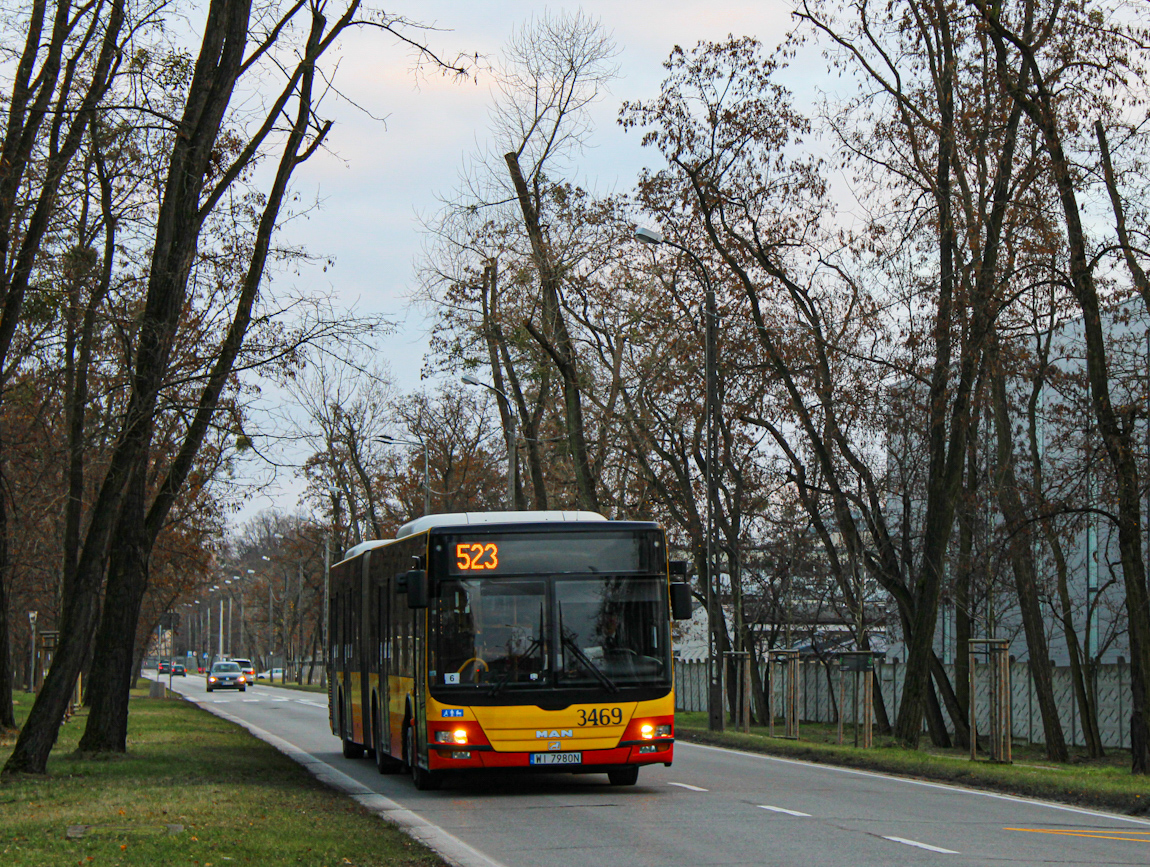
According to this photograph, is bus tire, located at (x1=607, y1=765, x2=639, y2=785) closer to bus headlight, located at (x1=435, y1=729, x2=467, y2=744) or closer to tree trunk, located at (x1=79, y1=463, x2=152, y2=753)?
bus headlight, located at (x1=435, y1=729, x2=467, y2=744)

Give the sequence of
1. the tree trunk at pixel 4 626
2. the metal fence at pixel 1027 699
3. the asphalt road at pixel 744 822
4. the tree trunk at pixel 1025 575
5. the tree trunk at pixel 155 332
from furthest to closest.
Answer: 1. the metal fence at pixel 1027 699
2. the tree trunk at pixel 1025 575
3. the tree trunk at pixel 4 626
4. the tree trunk at pixel 155 332
5. the asphalt road at pixel 744 822

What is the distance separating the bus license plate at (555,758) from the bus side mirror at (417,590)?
1.97 meters

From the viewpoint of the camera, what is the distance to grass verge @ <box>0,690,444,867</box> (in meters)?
10.1

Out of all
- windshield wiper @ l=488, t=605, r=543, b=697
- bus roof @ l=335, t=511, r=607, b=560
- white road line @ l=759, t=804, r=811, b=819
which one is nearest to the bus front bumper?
windshield wiper @ l=488, t=605, r=543, b=697

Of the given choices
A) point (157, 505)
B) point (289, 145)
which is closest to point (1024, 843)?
point (157, 505)

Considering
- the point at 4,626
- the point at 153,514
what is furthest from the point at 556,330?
the point at 153,514

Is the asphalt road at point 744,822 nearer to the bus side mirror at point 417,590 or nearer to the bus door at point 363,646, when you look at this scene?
the bus door at point 363,646

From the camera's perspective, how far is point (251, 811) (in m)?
13.2

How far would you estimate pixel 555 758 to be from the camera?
50.2 feet

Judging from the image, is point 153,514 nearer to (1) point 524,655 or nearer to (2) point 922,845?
(1) point 524,655

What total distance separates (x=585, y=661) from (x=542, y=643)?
0.49 meters

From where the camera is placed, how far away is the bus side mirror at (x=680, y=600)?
15.3m

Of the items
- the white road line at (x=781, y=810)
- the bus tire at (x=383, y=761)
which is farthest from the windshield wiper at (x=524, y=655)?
the bus tire at (x=383, y=761)

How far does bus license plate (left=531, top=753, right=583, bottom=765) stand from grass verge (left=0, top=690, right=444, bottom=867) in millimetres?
1930
